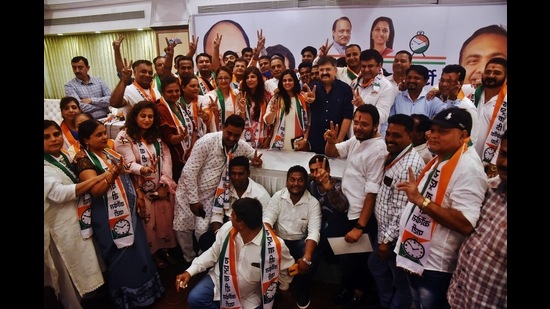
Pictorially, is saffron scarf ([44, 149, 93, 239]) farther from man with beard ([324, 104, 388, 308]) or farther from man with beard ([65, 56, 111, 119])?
man with beard ([65, 56, 111, 119])

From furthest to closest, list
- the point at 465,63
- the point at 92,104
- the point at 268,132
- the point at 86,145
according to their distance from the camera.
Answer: the point at 465,63
the point at 92,104
the point at 268,132
the point at 86,145

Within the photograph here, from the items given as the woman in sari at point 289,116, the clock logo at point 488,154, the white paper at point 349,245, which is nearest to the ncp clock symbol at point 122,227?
the white paper at point 349,245

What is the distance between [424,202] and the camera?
136 cm

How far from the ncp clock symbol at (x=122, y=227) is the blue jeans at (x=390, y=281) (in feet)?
4.98

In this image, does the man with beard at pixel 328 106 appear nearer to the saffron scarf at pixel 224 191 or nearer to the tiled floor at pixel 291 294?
the saffron scarf at pixel 224 191

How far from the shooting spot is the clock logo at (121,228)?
6.29 feet

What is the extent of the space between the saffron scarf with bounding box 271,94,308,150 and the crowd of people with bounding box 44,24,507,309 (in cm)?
1

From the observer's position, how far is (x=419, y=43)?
16.9 feet

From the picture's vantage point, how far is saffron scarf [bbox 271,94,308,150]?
280 centimetres

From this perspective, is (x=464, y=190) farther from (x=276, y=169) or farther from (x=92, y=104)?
(x=92, y=104)

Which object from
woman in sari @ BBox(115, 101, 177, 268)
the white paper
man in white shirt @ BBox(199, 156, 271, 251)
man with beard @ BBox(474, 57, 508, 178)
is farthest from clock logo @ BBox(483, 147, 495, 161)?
woman in sari @ BBox(115, 101, 177, 268)
